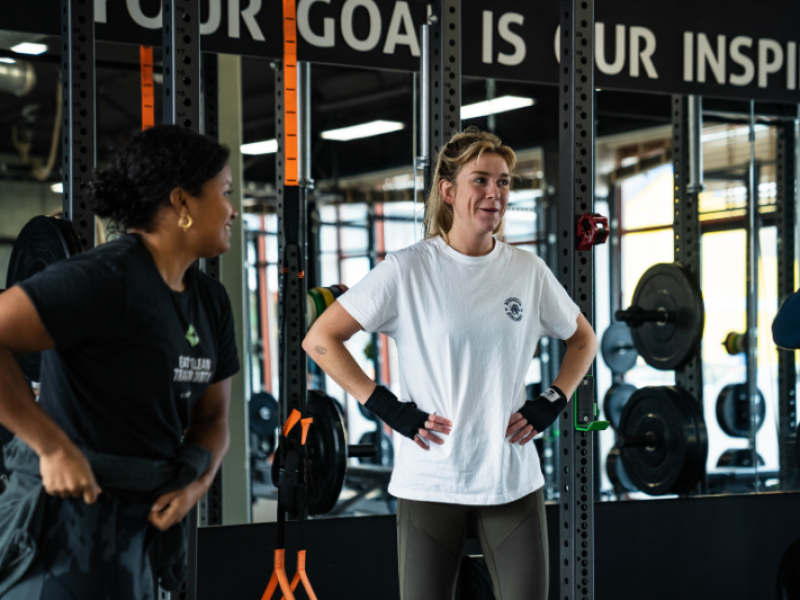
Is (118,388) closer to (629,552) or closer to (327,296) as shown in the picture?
(327,296)

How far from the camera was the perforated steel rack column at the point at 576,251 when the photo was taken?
242 centimetres

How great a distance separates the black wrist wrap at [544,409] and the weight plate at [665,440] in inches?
75.7

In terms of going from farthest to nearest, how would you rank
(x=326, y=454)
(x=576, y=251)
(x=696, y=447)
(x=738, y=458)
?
(x=738, y=458)
(x=696, y=447)
(x=326, y=454)
(x=576, y=251)

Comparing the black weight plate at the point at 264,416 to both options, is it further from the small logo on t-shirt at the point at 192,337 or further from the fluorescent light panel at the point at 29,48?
the small logo on t-shirt at the point at 192,337

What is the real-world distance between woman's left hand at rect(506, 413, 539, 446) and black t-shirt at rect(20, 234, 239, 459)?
2.83ft

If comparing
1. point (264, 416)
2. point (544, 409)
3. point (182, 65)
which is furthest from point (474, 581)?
point (264, 416)

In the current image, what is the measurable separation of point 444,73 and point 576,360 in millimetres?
966

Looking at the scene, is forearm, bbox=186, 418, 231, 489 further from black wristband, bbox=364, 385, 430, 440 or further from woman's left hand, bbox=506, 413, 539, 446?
woman's left hand, bbox=506, 413, 539, 446

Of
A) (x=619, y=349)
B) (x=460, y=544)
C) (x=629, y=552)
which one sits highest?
(x=619, y=349)

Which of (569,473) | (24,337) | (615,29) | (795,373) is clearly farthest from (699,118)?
(24,337)

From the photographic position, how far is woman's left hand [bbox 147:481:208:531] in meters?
1.38

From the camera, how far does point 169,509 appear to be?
1389mm

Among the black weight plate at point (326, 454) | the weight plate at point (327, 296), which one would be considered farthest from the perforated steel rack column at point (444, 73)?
the black weight plate at point (326, 454)

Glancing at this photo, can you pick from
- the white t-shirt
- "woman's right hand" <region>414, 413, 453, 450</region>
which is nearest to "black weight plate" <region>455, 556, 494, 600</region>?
the white t-shirt
